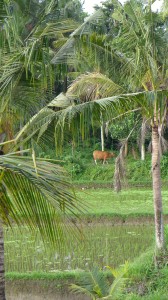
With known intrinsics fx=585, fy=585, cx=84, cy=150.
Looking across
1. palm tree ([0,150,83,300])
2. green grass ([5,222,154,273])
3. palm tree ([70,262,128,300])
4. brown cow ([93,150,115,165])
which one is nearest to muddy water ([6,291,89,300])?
green grass ([5,222,154,273])

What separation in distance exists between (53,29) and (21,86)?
71 cm

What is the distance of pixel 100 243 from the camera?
38.9 feet

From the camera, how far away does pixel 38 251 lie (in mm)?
11289

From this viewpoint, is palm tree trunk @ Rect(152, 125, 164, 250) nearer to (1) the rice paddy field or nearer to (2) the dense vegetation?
(2) the dense vegetation

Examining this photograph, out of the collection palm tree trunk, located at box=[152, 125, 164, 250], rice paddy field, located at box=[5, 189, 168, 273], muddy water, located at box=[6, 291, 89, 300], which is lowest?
rice paddy field, located at box=[5, 189, 168, 273]

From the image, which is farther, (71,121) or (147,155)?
(147,155)

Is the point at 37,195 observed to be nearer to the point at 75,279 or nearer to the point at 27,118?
the point at 27,118

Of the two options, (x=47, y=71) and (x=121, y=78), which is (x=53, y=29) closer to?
(x=47, y=71)

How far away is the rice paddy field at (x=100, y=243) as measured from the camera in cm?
1005

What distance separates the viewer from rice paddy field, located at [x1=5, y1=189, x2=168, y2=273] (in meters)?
10.0

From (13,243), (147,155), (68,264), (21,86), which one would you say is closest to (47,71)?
(21,86)

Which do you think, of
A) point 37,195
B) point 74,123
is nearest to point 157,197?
point 74,123

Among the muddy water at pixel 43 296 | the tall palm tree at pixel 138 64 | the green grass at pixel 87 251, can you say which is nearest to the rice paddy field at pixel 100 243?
the green grass at pixel 87 251

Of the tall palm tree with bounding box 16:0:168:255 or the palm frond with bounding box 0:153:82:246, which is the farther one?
the tall palm tree with bounding box 16:0:168:255
